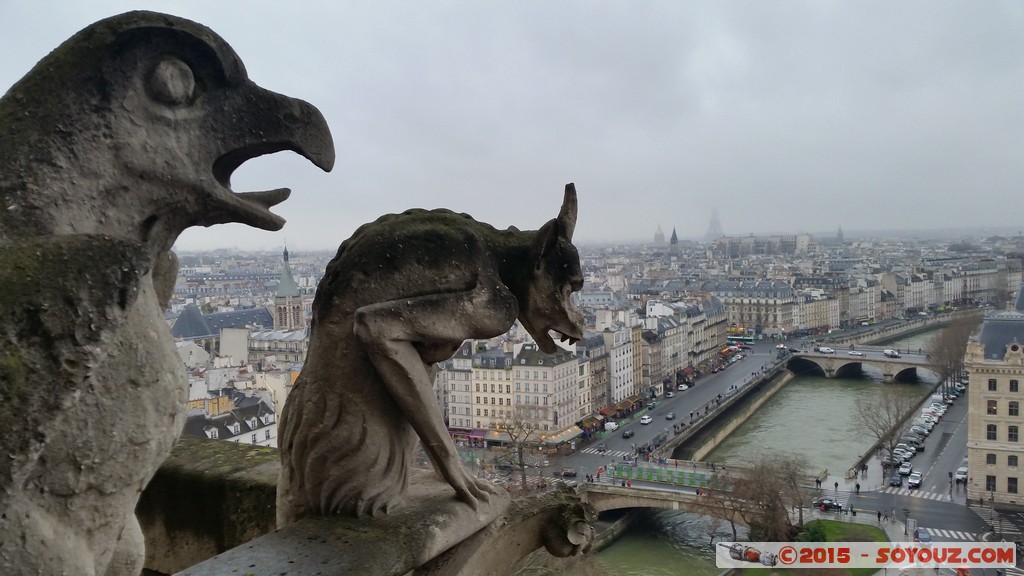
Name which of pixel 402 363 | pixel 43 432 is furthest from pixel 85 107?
pixel 402 363

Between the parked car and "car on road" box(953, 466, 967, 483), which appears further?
the parked car

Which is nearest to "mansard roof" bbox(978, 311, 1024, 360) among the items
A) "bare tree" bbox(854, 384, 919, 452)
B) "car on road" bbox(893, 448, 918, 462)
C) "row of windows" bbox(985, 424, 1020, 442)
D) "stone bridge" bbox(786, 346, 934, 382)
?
"row of windows" bbox(985, 424, 1020, 442)

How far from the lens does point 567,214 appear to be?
8.17ft

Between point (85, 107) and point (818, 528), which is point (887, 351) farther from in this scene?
point (85, 107)

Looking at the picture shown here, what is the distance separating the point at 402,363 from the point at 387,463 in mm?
303

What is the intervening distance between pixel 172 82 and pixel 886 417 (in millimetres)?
31352

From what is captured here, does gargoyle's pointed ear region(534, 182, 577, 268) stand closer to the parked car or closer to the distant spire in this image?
the parked car

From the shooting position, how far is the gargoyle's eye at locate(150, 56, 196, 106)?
139 cm

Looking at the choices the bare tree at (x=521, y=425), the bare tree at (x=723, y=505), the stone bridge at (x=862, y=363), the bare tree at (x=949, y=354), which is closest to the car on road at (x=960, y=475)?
the bare tree at (x=723, y=505)

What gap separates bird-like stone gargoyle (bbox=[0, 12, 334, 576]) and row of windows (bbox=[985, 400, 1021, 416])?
2291cm

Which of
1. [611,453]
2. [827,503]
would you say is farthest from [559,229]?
[611,453]

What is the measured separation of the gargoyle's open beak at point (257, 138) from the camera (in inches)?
59.9

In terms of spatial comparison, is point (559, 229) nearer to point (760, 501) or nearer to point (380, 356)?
point (380, 356)

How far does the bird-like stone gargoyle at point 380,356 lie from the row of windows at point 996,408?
22.0 metres
